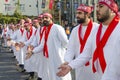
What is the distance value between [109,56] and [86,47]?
70cm

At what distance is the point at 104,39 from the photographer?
5156 mm

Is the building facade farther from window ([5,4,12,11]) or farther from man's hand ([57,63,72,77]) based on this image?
man's hand ([57,63,72,77])

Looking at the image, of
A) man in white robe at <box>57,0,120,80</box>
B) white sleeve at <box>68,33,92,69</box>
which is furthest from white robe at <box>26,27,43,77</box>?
man in white robe at <box>57,0,120,80</box>

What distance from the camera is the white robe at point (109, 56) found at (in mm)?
3816

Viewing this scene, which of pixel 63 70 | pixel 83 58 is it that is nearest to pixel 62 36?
pixel 83 58

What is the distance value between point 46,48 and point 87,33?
8.62ft

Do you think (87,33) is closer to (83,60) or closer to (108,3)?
(83,60)

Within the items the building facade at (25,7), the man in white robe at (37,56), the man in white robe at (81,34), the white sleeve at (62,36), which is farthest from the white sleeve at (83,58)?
the building facade at (25,7)

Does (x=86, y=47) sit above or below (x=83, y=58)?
above

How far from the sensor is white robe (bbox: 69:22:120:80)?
3816 millimetres

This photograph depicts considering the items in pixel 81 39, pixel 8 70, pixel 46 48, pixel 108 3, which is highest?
pixel 108 3

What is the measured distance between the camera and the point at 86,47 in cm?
576

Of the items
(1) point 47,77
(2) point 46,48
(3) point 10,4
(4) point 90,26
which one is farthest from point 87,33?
(3) point 10,4

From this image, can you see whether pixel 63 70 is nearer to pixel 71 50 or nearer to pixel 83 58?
pixel 83 58
